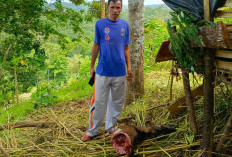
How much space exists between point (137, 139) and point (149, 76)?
12.9ft

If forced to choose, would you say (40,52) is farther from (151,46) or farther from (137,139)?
(137,139)

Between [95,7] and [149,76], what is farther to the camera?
[95,7]

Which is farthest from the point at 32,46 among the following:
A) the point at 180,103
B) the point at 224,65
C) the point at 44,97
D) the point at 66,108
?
the point at 224,65

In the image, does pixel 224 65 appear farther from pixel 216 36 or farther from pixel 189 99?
pixel 189 99

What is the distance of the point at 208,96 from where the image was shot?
1.77 metres

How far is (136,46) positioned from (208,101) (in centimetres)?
220

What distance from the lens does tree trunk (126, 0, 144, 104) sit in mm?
3674

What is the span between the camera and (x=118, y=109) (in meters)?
2.90

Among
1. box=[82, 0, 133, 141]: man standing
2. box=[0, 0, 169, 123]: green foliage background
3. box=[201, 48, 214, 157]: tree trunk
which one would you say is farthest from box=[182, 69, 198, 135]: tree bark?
box=[0, 0, 169, 123]: green foliage background

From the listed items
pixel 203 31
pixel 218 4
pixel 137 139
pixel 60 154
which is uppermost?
pixel 218 4

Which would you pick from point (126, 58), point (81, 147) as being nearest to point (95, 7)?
point (126, 58)

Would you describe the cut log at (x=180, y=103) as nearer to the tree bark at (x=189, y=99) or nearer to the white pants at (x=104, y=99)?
the tree bark at (x=189, y=99)

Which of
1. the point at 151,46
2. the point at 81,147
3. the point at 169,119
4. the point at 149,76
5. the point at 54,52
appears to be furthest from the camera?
the point at 54,52

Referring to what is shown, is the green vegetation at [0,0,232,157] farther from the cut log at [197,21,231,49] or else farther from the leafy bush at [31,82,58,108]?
the cut log at [197,21,231,49]
